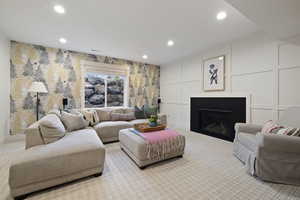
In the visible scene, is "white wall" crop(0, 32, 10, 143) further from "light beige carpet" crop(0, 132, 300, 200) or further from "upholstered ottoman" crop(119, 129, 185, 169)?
"upholstered ottoman" crop(119, 129, 185, 169)

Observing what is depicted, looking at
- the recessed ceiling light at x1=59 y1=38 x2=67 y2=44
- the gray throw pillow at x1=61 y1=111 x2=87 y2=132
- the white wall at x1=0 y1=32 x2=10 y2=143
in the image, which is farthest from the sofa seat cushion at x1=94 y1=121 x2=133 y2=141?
the recessed ceiling light at x1=59 y1=38 x2=67 y2=44

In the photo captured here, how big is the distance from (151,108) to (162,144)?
2.26 m

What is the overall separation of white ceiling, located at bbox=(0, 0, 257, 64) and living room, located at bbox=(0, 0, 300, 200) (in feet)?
0.08

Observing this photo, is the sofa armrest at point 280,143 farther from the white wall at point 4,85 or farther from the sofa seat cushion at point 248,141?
the white wall at point 4,85

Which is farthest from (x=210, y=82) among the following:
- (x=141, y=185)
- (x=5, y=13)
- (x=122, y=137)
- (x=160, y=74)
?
(x=5, y=13)

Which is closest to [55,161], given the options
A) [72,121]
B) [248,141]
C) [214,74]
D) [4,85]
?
[72,121]

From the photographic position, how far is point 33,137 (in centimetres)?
184

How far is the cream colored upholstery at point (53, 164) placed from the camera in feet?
4.53

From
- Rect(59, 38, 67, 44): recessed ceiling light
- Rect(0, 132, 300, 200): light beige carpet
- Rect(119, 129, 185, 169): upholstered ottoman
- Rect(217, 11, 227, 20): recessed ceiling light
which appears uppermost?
Rect(59, 38, 67, 44): recessed ceiling light

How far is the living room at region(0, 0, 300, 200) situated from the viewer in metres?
1.58

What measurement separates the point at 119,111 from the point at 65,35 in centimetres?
232

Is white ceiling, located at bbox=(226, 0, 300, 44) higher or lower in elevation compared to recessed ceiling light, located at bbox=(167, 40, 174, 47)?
lower

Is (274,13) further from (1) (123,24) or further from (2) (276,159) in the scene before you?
(1) (123,24)

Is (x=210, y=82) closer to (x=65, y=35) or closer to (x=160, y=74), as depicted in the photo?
(x=160, y=74)
